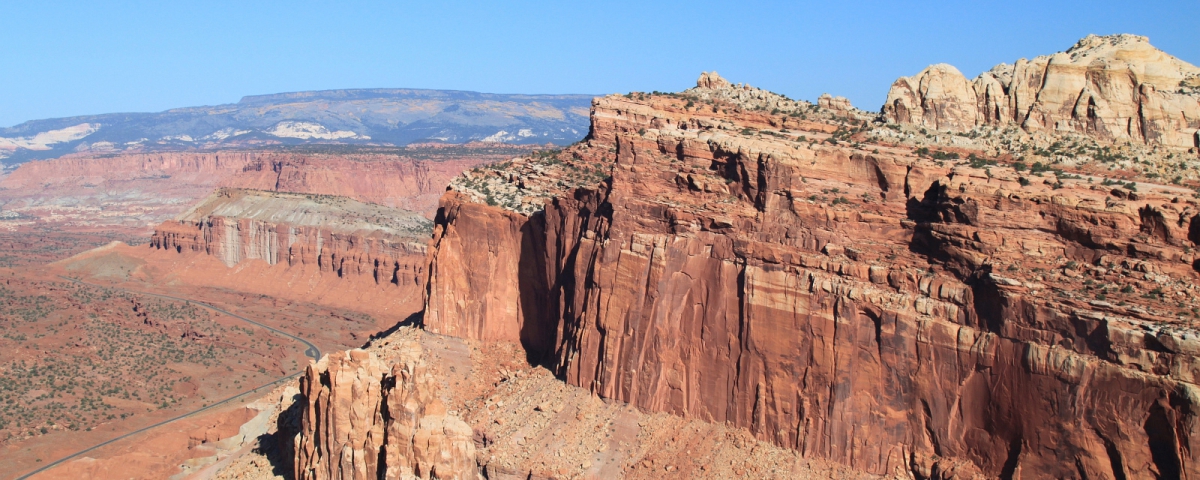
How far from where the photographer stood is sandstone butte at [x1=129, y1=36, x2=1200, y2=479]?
34.5 metres

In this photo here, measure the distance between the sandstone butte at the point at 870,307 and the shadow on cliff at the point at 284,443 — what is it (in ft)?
9.27

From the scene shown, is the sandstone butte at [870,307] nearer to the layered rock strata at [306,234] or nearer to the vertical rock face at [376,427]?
the vertical rock face at [376,427]

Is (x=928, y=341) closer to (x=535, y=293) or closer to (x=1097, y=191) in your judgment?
(x=1097, y=191)

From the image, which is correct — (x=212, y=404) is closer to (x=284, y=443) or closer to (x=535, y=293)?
(x=284, y=443)

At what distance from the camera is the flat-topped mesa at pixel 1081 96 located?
46406 millimetres

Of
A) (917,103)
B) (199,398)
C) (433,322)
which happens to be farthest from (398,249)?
(917,103)

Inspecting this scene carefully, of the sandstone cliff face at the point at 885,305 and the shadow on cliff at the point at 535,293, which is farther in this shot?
the shadow on cliff at the point at 535,293

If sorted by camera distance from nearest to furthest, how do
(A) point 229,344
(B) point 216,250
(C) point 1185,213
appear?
(C) point 1185,213 → (A) point 229,344 → (B) point 216,250

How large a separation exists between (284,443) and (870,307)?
90.4ft

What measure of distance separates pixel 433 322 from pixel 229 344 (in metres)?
47.7

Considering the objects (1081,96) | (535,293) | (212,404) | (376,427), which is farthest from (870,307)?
(212,404)

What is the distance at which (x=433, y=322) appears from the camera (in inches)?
2295

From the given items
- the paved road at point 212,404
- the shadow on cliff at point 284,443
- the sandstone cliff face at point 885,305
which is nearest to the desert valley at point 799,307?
the sandstone cliff face at point 885,305

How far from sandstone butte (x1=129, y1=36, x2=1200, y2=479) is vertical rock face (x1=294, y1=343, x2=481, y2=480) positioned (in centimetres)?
9
